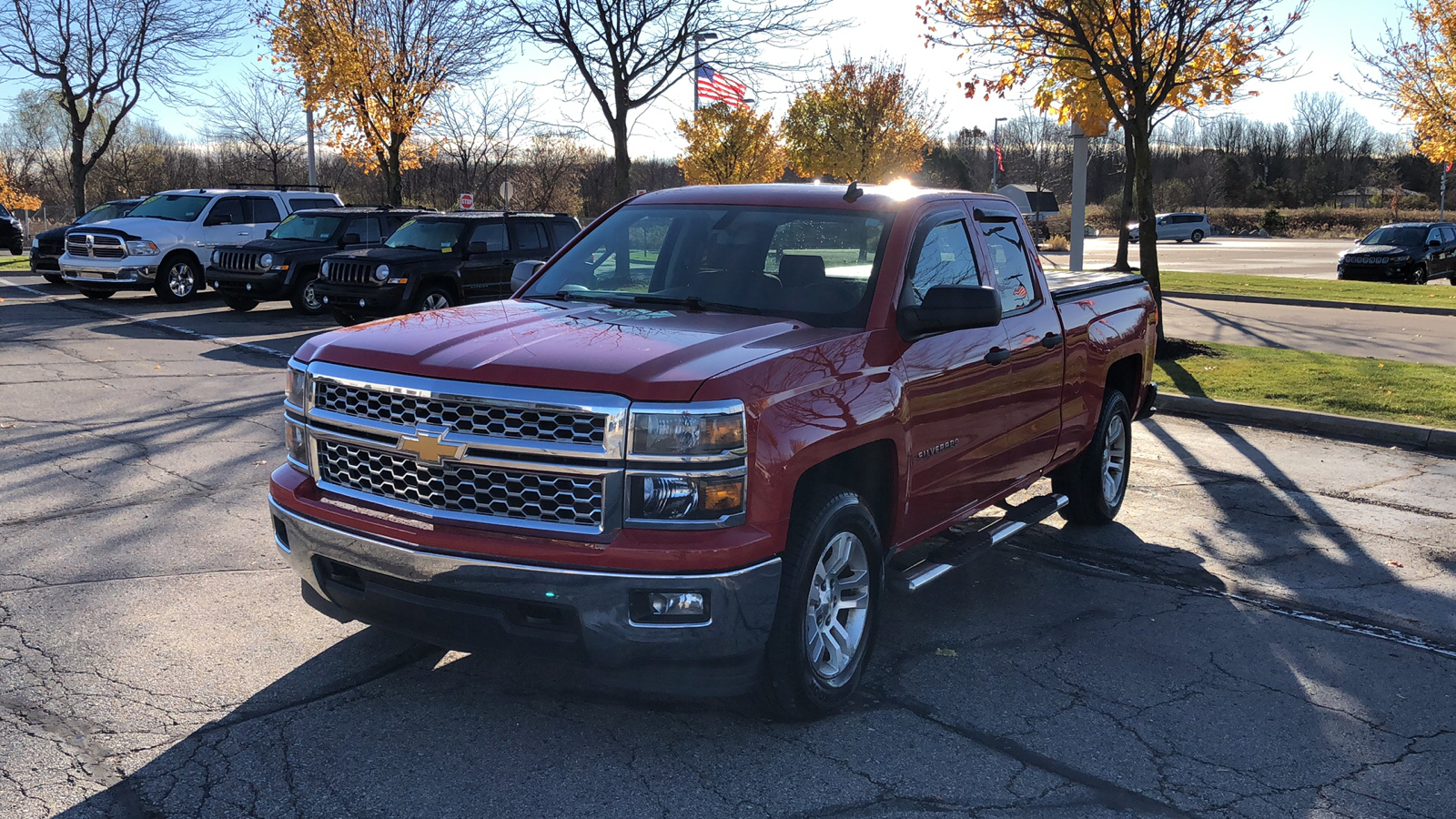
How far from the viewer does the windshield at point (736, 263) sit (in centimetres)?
459

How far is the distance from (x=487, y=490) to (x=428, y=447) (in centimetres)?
24

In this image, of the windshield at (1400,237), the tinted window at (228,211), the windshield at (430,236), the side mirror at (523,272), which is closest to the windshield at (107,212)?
the tinted window at (228,211)

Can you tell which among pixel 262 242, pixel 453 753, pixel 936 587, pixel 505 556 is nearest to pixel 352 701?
pixel 453 753

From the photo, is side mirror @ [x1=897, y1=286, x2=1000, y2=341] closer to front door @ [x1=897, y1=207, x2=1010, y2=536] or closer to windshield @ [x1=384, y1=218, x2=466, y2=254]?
→ front door @ [x1=897, y1=207, x2=1010, y2=536]

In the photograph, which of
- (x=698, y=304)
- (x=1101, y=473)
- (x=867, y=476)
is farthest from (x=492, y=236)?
(x=867, y=476)

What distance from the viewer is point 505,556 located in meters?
3.46

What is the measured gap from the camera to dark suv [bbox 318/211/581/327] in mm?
15008

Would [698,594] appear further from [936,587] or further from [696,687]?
[936,587]

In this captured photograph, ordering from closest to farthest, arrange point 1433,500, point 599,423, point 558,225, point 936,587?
point 599,423 < point 936,587 < point 1433,500 < point 558,225

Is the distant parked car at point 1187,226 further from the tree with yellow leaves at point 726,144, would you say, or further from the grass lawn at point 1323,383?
the grass lawn at point 1323,383

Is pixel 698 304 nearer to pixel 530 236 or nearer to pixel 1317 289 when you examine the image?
pixel 530 236

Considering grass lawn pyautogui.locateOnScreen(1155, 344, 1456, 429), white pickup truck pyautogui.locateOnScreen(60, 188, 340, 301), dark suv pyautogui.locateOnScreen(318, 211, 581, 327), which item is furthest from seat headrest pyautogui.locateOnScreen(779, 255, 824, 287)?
white pickup truck pyautogui.locateOnScreen(60, 188, 340, 301)

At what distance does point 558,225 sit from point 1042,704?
13917 millimetres

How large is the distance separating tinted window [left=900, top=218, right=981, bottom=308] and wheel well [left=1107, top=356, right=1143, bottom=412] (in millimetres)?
2093
